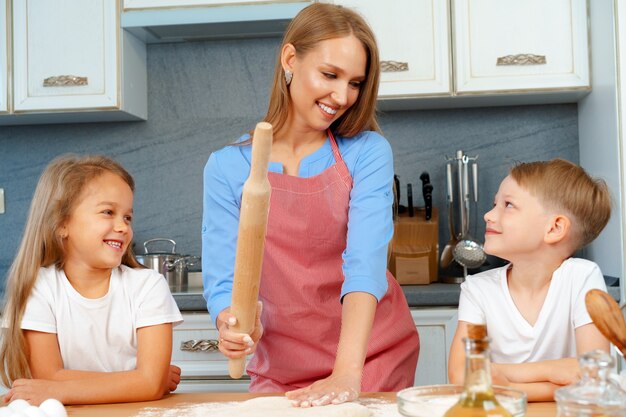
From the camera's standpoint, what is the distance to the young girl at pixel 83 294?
1.37 metres

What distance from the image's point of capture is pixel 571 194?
145 cm

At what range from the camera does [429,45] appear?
2.61 metres

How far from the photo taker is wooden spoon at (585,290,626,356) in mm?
724

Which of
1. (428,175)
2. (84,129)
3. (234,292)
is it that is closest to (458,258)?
(428,175)

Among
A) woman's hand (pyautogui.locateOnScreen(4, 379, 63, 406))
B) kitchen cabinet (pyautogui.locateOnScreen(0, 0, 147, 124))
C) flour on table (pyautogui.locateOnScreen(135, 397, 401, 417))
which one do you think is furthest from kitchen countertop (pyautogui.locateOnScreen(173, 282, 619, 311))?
flour on table (pyautogui.locateOnScreen(135, 397, 401, 417))

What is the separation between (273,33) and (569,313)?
1.87 m

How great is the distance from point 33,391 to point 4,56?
1891 mm

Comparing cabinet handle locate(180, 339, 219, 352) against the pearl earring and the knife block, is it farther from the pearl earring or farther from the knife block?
the pearl earring

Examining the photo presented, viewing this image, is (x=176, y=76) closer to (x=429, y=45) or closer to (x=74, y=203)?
(x=429, y=45)

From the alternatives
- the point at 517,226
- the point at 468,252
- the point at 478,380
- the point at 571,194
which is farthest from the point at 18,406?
the point at 468,252

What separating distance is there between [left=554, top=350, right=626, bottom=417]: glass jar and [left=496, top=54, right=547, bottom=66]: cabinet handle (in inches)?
81.3

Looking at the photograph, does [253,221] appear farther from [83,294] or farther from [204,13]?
[204,13]

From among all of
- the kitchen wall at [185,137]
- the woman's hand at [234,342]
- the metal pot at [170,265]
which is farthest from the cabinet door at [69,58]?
the woman's hand at [234,342]

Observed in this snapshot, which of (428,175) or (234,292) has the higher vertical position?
(428,175)
